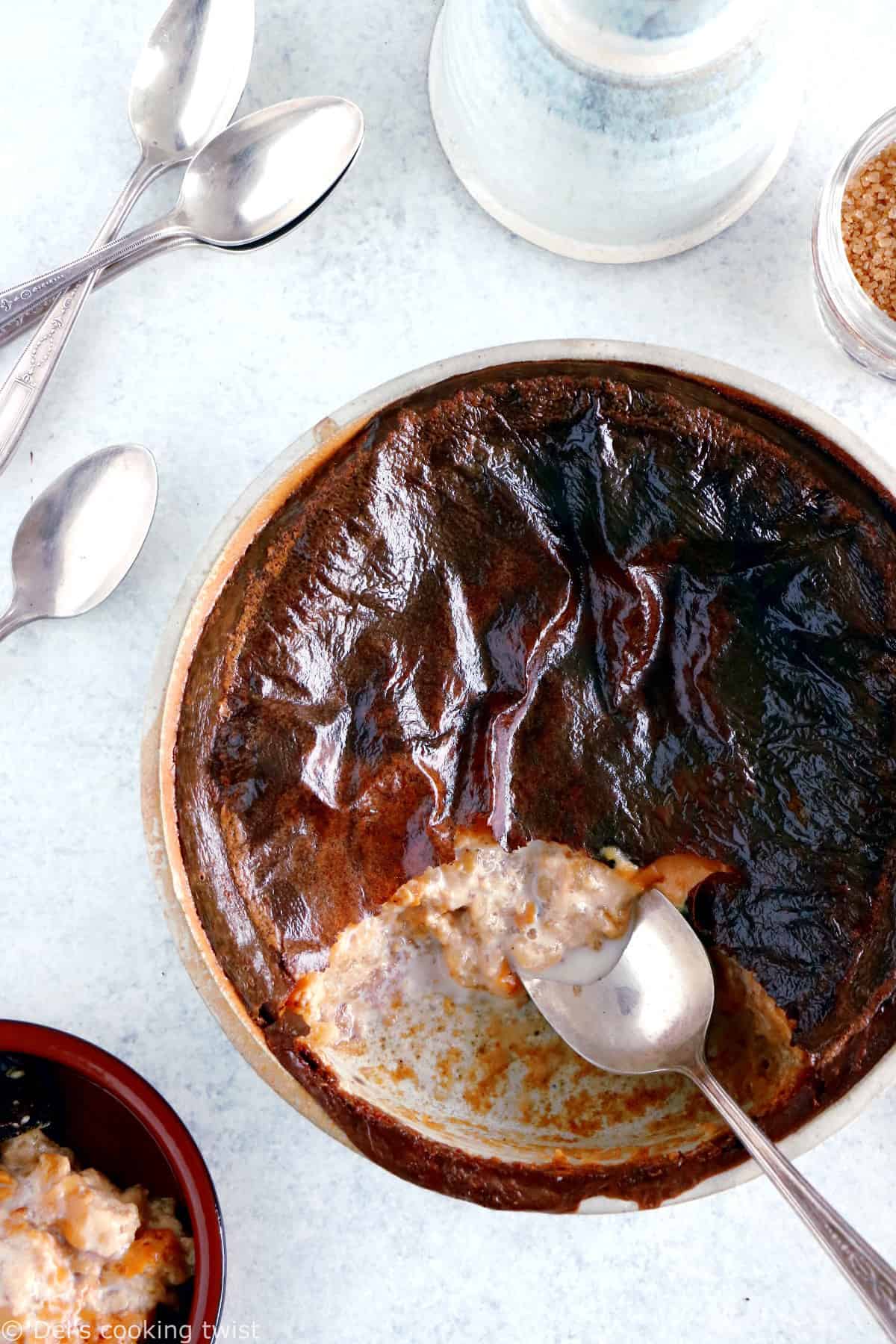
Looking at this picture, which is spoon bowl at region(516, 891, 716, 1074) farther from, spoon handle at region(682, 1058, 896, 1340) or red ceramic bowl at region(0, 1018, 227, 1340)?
red ceramic bowl at region(0, 1018, 227, 1340)

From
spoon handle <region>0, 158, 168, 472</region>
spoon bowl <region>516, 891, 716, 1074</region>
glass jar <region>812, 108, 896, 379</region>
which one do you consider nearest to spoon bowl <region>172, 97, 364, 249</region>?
spoon handle <region>0, 158, 168, 472</region>

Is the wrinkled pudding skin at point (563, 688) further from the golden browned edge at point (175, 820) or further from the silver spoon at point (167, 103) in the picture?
the silver spoon at point (167, 103)

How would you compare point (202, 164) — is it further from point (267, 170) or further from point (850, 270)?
point (850, 270)

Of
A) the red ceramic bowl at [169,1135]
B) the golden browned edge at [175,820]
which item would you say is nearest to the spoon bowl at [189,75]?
the golden browned edge at [175,820]

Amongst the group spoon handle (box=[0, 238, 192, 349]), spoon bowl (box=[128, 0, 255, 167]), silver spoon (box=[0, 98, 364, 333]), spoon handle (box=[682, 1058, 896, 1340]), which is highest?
spoon bowl (box=[128, 0, 255, 167])

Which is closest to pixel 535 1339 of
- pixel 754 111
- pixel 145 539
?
pixel 145 539

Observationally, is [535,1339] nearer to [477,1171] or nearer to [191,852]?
[477,1171]
